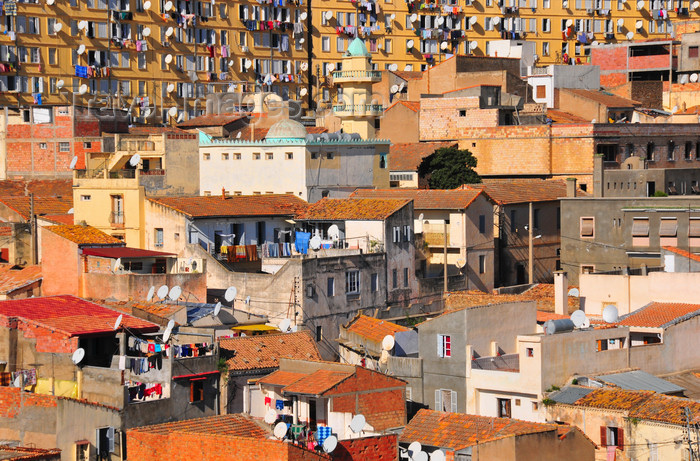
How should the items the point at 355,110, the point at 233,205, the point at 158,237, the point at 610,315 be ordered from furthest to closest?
1. the point at 355,110
2. the point at 233,205
3. the point at 158,237
4. the point at 610,315

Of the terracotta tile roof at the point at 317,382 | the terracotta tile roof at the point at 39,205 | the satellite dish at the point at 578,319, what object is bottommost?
the terracotta tile roof at the point at 317,382

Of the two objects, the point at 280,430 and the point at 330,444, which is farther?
the point at 280,430

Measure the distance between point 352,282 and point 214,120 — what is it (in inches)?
1238

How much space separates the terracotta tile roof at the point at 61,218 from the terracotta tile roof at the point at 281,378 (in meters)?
20.3

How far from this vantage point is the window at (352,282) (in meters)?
53.9

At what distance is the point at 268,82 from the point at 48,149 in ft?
82.8

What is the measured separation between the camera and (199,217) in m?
56.2

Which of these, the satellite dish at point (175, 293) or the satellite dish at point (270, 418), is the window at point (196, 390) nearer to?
the satellite dish at point (270, 418)

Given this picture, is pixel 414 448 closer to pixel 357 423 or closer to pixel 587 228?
pixel 357 423


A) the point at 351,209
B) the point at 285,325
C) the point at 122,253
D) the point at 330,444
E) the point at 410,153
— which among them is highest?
the point at 410,153

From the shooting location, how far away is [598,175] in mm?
72750

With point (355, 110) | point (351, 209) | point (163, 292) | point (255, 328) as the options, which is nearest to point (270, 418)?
point (255, 328)

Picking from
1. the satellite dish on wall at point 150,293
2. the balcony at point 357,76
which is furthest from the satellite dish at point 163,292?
the balcony at point 357,76

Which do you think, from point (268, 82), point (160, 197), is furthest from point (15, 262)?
point (268, 82)
